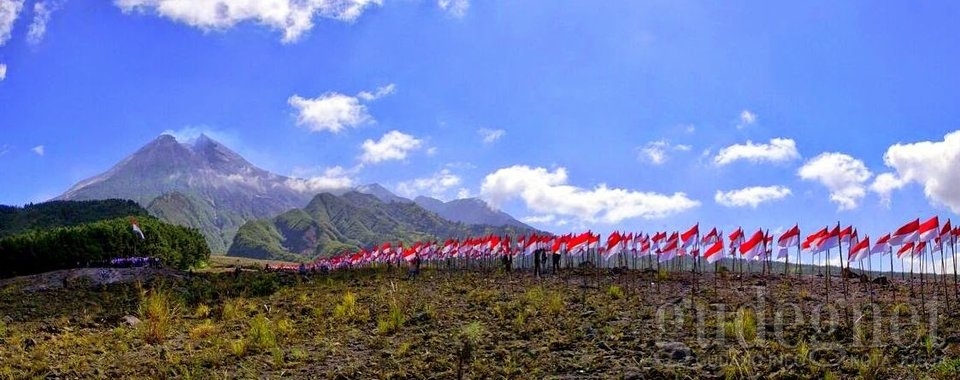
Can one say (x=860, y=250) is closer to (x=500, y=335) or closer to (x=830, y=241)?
(x=830, y=241)

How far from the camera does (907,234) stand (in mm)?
26062

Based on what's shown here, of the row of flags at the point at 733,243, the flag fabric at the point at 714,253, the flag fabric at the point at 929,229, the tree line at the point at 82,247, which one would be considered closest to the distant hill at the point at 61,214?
the tree line at the point at 82,247

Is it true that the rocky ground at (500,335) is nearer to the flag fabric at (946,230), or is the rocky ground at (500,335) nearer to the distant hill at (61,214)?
the flag fabric at (946,230)

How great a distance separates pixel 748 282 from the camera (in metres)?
32.5

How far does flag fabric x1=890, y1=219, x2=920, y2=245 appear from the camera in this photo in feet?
84.8

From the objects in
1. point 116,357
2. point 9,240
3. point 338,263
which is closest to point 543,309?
point 116,357

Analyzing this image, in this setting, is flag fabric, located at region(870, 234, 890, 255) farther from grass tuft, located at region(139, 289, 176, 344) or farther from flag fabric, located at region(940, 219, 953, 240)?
grass tuft, located at region(139, 289, 176, 344)

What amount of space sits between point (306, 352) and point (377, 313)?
5.05 meters

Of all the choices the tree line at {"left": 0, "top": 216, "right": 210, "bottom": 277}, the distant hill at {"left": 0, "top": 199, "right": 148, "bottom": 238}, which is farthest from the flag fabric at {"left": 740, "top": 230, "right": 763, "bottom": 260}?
the distant hill at {"left": 0, "top": 199, "right": 148, "bottom": 238}

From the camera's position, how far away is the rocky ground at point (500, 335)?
15283 millimetres

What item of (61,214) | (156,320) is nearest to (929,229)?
(156,320)

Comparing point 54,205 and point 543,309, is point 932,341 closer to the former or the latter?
point 543,309

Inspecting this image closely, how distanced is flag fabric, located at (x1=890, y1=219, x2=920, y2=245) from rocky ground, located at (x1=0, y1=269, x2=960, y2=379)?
1.92 m

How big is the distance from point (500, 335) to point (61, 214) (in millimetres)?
152527
